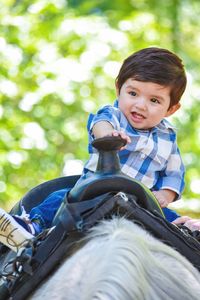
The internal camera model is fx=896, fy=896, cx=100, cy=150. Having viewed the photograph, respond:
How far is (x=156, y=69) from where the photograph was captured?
2947 millimetres

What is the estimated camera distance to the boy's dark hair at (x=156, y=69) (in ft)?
9.66

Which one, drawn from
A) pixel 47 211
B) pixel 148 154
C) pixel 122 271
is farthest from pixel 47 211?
pixel 122 271

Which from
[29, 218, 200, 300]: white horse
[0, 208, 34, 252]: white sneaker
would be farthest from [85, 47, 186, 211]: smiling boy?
[29, 218, 200, 300]: white horse

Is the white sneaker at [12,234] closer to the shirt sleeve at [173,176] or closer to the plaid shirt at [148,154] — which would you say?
the plaid shirt at [148,154]

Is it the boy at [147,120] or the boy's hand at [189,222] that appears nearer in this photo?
the boy's hand at [189,222]

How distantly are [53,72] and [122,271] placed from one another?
5.27 m

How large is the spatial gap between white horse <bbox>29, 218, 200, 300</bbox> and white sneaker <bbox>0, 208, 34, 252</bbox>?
0.29m

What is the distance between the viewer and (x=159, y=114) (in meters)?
3.04

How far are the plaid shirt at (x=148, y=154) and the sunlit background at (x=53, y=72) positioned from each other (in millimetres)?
3923

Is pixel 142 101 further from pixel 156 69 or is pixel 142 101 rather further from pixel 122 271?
pixel 122 271

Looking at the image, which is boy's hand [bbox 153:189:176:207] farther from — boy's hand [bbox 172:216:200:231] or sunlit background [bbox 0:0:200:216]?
sunlit background [bbox 0:0:200:216]

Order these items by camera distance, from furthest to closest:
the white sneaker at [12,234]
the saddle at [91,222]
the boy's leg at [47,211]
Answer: the boy's leg at [47,211] < the white sneaker at [12,234] < the saddle at [91,222]

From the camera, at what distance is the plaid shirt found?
294 cm

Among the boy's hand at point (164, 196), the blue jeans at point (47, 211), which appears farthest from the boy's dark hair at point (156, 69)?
the blue jeans at point (47, 211)
